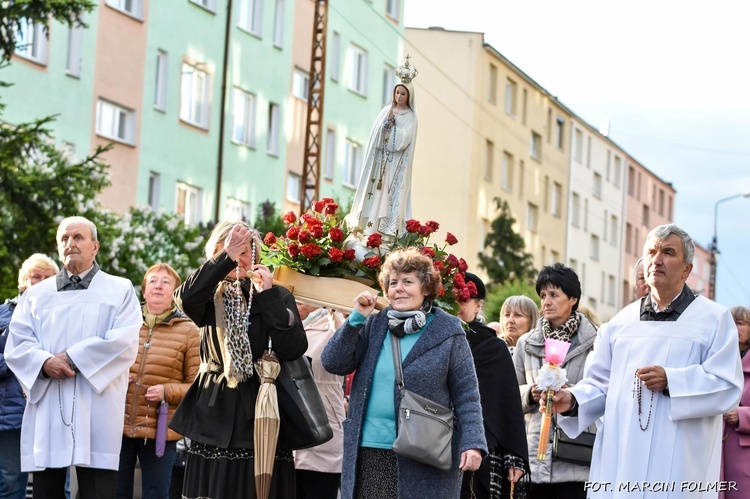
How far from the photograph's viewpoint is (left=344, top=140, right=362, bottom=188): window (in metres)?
41.3

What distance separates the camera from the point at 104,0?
30.0 meters

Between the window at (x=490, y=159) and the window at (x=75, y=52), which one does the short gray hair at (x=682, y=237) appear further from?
the window at (x=490, y=159)

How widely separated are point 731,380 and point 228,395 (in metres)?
2.79

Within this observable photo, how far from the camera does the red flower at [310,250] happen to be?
9023 millimetres

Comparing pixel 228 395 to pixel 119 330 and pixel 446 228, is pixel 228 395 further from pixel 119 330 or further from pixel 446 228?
pixel 446 228

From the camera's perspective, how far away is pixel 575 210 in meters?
65.3

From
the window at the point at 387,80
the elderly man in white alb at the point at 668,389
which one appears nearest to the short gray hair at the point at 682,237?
the elderly man in white alb at the point at 668,389

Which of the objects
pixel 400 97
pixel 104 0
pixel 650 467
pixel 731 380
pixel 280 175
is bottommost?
pixel 650 467

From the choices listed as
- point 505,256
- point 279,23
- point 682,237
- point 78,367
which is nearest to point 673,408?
point 682,237

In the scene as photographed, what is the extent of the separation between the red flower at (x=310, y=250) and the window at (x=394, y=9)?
3625 cm

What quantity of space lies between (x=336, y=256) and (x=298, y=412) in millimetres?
1492

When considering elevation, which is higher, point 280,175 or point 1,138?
point 280,175

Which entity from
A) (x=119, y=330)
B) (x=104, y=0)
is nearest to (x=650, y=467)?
(x=119, y=330)

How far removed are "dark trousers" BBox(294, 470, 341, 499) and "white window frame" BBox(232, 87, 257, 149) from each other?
26.5 m
